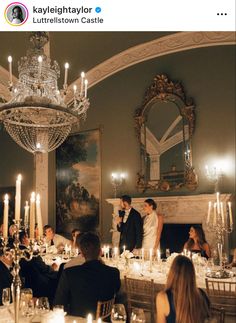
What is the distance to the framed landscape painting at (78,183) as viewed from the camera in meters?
7.60

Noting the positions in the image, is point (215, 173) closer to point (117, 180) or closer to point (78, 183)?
point (117, 180)

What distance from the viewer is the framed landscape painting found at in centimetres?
760

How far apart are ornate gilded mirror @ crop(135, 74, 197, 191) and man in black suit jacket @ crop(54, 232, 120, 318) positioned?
4.03 m

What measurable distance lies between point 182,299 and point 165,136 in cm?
487

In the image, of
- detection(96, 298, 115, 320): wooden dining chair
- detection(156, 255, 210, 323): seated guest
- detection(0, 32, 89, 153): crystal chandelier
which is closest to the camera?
detection(156, 255, 210, 323): seated guest

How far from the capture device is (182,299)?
2.07m

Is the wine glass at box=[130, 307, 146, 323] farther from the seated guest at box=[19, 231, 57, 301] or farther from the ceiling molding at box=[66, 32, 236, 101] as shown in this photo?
the ceiling molding at box=[66, 32, 236, 101]

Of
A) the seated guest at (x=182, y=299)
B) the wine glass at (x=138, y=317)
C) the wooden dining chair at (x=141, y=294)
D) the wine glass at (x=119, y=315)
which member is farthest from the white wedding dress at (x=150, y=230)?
the wine glass at (x=138, y=317)

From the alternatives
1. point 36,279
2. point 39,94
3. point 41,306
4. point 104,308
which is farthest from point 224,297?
point 39,94

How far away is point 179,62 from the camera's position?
22.1ft
